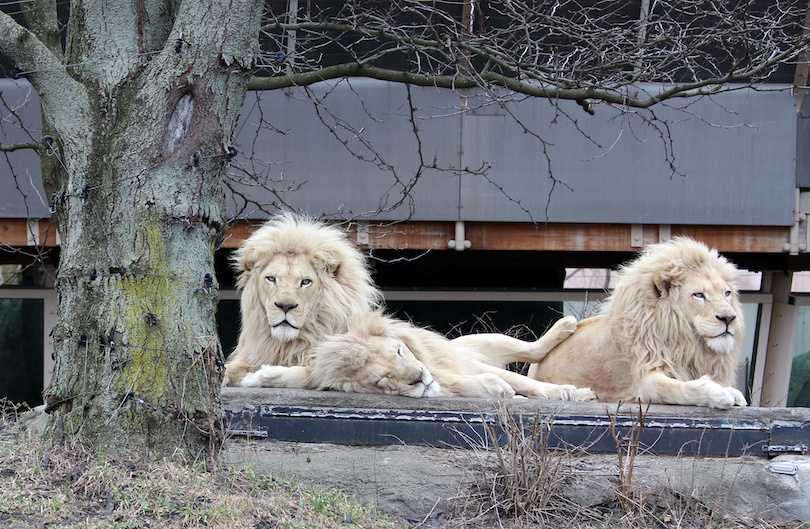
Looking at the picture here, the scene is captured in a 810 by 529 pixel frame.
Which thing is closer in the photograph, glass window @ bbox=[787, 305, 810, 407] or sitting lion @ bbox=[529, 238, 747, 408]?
sitting lion @ bbox=[529, 238, 747, 408]

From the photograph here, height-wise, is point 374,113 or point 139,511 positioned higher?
point 374,113

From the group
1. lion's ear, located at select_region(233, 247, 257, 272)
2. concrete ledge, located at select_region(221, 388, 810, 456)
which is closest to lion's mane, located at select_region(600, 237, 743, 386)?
concrete ledge, located at select_region(221, 388, 810, 456)

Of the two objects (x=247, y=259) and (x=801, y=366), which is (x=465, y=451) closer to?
(x=247, y=259)

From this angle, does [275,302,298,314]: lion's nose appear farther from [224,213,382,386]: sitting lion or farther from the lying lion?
the lying lion

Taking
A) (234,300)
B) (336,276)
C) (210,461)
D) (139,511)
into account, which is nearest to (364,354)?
(336,276)

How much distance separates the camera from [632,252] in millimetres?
8781

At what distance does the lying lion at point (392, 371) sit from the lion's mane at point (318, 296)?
145mm

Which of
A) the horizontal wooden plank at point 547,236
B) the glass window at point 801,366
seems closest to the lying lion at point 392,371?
the horizontal wooden plank at point 547,236

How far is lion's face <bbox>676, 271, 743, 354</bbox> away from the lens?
4305 mm

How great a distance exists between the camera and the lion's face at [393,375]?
→ 163 inches

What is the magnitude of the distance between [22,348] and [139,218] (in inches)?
318

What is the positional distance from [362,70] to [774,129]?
5305mm

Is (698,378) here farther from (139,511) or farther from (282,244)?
(139,511)

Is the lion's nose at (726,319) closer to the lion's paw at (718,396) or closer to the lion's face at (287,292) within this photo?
the lion's paw at (718,396)
